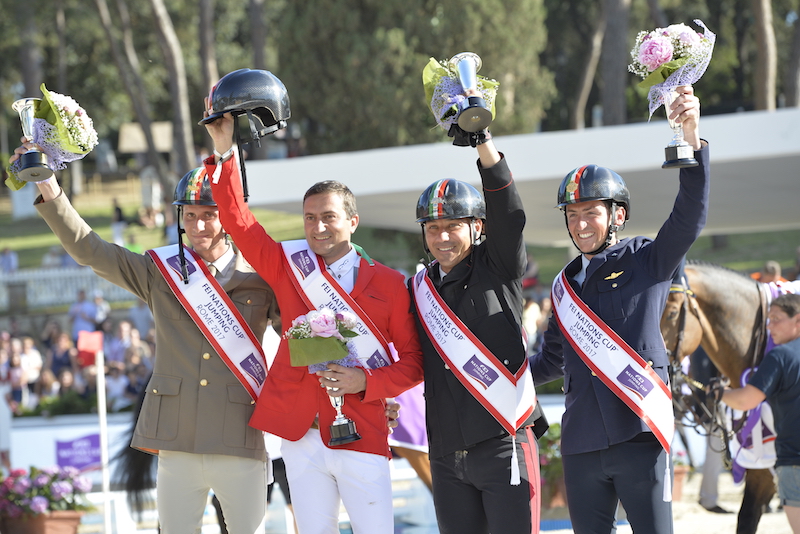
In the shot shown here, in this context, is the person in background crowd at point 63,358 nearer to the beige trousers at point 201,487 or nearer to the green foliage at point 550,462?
the green foliage at point 550,462

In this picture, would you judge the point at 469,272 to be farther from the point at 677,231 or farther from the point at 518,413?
the point at 677,231

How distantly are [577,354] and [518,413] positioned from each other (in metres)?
0.37

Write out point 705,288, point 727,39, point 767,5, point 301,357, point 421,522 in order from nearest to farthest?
point 301,357 → point 705,288 → point 421,522 → point 767,5 → point 727,39

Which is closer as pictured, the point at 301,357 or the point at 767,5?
the point at 301,357

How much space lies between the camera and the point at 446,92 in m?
3.47

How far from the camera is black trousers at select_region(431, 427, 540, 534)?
A: 3.46 meters

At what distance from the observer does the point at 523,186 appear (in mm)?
9391

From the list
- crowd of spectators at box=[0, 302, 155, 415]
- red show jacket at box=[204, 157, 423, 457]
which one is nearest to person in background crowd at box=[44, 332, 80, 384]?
crowd of spectators at box=[0, 302, 155, 415]

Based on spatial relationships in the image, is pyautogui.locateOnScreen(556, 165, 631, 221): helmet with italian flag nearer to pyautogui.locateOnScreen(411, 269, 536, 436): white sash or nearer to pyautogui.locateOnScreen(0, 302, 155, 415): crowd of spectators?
pyautogui.locateOnScreen(411, 269, 536, 436): white sash

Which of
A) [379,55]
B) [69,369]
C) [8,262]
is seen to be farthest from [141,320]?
[379,55]

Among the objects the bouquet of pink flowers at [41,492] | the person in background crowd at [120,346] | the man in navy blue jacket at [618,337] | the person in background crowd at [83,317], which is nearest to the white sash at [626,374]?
the man in navy blue jacket at [618,337]

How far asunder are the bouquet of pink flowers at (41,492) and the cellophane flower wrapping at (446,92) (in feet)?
19.8

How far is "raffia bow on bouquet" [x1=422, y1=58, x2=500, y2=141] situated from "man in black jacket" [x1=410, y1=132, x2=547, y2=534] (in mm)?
160

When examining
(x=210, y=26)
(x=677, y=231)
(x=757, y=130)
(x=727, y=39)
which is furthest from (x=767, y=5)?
(x=727, y=39)
